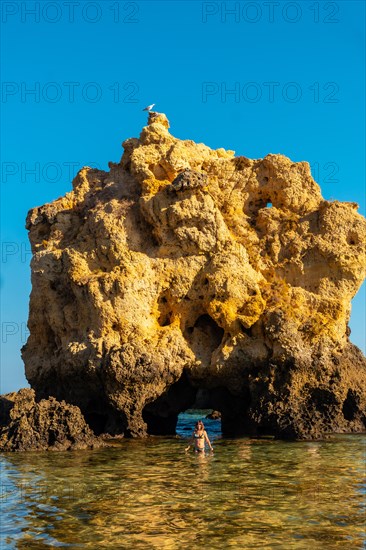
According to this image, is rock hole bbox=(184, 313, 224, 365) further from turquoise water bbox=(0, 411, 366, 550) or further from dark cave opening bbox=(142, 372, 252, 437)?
turquoise water bbox=(0, 411, 366, 550)

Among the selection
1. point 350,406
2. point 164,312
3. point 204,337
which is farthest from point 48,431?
point 350,406

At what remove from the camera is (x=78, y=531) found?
425 inches

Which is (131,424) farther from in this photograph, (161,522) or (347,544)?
(347,544)

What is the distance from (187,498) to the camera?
12969 millimetres

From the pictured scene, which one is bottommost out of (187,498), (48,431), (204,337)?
(187,498)

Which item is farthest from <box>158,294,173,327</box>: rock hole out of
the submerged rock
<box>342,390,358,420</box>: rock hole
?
<box>342,390,358,420</box>: rock hole

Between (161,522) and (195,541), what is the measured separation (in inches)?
48.5

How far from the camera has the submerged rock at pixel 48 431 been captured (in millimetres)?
20422

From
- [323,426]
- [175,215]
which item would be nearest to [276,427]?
[323,426]

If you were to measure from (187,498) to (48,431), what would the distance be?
355 inches

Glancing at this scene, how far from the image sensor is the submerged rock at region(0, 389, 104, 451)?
2042cm

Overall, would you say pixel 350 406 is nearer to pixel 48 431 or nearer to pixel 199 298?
pixel 199 298

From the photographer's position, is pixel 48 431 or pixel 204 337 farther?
pixel 204 337

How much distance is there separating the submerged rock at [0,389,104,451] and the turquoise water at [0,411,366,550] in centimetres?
89
